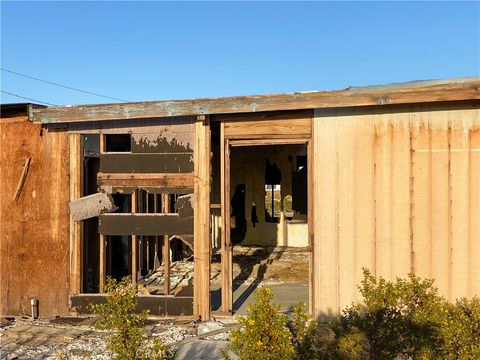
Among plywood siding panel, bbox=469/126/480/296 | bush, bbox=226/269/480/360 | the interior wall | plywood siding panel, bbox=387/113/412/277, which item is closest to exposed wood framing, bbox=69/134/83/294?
bush, bbox=226/269/480/360

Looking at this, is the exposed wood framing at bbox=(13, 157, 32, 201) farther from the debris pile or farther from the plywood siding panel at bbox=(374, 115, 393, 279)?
the plywood siding panel at bbox=(374, 115, 393, 279)

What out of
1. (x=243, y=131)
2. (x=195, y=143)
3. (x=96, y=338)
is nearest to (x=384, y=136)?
(x=243, y=131)

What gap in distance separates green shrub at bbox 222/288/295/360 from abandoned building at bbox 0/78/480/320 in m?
4.01

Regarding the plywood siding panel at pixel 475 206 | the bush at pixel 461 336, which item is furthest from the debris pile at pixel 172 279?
the bush at pixel 461 336

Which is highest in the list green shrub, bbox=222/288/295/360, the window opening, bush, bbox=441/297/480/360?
the window opening

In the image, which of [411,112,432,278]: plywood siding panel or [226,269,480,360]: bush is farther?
[411,112,432,278]: plywood siding panel

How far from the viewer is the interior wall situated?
56.2 ft

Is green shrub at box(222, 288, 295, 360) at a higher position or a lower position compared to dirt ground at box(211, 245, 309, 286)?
higher

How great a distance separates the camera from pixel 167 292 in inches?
312

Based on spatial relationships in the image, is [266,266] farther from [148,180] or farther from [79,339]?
[79,339]

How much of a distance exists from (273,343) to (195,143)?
495 cm

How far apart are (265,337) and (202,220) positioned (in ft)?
14.8

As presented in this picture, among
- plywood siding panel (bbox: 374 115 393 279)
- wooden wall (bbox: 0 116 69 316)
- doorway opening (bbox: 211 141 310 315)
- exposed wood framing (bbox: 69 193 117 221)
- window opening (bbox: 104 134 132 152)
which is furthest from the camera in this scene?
doorway opening (bbox: 211 141 310 315)

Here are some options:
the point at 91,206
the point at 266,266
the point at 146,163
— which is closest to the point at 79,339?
the point at 91,206
